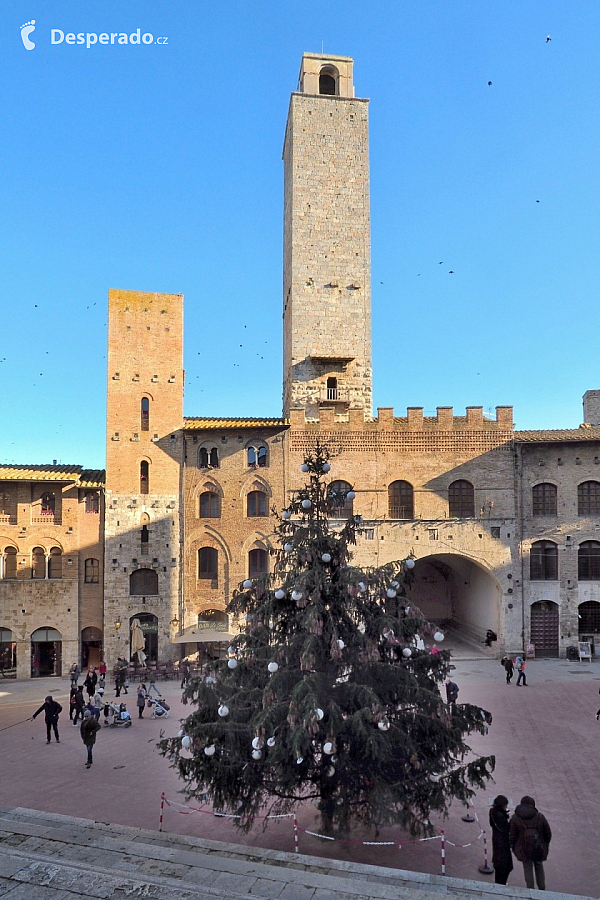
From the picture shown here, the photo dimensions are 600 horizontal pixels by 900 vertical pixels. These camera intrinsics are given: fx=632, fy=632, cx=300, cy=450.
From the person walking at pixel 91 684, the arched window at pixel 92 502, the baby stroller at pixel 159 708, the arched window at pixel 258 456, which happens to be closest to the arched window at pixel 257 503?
the arched window at pixel 258 456

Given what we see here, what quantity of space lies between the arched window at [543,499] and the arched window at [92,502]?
797 inches

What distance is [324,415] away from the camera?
96.7ft

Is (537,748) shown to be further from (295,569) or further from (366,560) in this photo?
(366,560)

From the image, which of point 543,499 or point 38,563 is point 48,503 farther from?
point 543,499

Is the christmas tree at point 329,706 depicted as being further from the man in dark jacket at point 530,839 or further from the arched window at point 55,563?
the arched window at point 55,563

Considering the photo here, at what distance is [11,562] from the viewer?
1119 inches

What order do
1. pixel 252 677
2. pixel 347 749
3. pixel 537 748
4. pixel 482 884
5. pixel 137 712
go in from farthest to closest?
pixel 137 712
pixel 537 748
pixel 252 677
pixel 347 749
pixel 482 884

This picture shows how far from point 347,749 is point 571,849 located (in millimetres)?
4527

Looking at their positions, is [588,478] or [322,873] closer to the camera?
[322,873]

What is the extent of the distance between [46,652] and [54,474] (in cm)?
795

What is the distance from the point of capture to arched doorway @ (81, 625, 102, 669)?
2847cm

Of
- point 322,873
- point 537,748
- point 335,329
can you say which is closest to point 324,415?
point 335,329

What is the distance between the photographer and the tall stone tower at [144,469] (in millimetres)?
27750

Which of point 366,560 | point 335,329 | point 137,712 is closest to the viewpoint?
point 137,712
